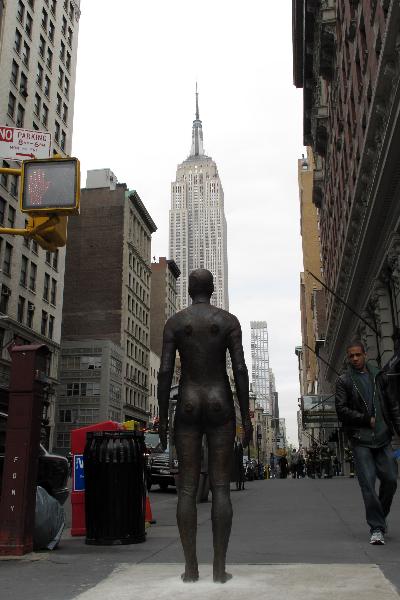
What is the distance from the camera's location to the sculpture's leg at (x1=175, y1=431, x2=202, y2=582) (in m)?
4.58

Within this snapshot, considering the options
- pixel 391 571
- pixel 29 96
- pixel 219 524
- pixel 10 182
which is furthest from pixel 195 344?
pixel 29 96

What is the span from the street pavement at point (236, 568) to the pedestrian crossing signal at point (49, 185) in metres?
4.00

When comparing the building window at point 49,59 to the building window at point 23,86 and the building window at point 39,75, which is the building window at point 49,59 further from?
the building window at point 23,86

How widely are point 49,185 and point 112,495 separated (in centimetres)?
389

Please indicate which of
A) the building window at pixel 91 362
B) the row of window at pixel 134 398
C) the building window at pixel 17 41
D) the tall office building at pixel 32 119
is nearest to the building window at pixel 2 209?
the tall office building at pixel 32 119

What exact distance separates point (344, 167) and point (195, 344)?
106 ft

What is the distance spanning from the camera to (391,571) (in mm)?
4965

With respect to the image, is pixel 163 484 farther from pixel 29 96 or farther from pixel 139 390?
pixel 139 390

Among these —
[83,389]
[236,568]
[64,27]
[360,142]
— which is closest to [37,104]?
[64,27]

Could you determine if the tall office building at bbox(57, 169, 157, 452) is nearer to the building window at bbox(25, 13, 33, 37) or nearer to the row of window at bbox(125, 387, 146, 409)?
the row of window at bbox(125, 387, 146, 409)

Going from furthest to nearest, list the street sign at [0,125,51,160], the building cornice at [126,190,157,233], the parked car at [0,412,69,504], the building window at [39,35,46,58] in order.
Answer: the building cornice at [126,190,157,233]
the building window at [39,35,46,58]
the parked car at [0,412,69,504]
the street sign at [0,125,51,160]

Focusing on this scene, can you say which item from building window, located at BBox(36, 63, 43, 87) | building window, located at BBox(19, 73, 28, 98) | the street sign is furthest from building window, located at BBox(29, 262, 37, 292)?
the street sign

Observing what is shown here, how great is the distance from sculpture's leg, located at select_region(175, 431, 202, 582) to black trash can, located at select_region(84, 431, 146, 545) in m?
2.72

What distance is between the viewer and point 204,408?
192 inches
